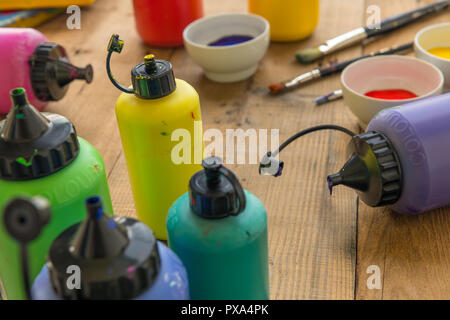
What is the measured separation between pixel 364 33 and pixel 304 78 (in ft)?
0.53

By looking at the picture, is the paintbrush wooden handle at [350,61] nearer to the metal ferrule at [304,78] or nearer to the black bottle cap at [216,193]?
the metal ferrule at [304,78]

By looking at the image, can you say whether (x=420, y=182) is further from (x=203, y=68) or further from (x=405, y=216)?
(x=203, y=68)

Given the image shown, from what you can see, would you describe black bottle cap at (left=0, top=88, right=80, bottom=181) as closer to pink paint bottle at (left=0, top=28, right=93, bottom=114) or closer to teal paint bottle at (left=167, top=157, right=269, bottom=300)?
teal paint bottle at (left=167, top=157, right=269, bottom=300)

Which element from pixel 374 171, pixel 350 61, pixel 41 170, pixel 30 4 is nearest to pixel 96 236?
pixel 41 170

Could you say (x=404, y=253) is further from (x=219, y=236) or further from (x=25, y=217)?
(x=25, y=217)

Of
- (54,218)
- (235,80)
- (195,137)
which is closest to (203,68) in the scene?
(235,80)

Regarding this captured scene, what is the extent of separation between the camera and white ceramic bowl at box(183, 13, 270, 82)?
818mm

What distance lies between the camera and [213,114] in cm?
79

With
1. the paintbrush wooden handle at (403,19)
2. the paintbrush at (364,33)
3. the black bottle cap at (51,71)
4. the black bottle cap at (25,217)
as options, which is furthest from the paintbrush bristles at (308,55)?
the black bottle cap at (25,217)
